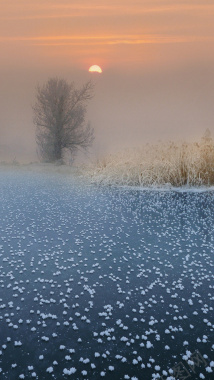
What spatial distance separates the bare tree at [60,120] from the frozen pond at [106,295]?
29.7 feet

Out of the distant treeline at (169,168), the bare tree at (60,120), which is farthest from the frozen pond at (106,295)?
the bare tree at (60,120)

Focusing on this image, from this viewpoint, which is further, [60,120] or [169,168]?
[60,120]

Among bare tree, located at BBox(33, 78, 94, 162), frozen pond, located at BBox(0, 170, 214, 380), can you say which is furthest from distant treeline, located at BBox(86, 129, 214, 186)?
bare tree, located at BBox(33, 78, 94, 162)

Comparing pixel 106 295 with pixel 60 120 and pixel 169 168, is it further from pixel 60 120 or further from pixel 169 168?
pixel 60 120

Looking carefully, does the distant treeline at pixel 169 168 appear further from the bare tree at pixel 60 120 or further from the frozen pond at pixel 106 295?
the bare tree at pixel 60 120

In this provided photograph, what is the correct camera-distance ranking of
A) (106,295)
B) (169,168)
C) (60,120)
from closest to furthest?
(106,295)
(169,168)
(60,120)

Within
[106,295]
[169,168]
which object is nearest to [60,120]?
[169,168]

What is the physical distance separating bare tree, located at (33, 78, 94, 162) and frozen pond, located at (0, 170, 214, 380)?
9.04 meters

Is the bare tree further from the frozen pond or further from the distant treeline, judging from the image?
the frozen pond

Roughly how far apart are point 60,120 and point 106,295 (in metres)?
11.9

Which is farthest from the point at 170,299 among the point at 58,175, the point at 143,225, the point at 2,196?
the point at 58,175

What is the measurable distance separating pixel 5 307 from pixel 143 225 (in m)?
2.60

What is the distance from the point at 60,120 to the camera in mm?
13719

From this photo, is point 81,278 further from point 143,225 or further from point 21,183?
point 21,183
